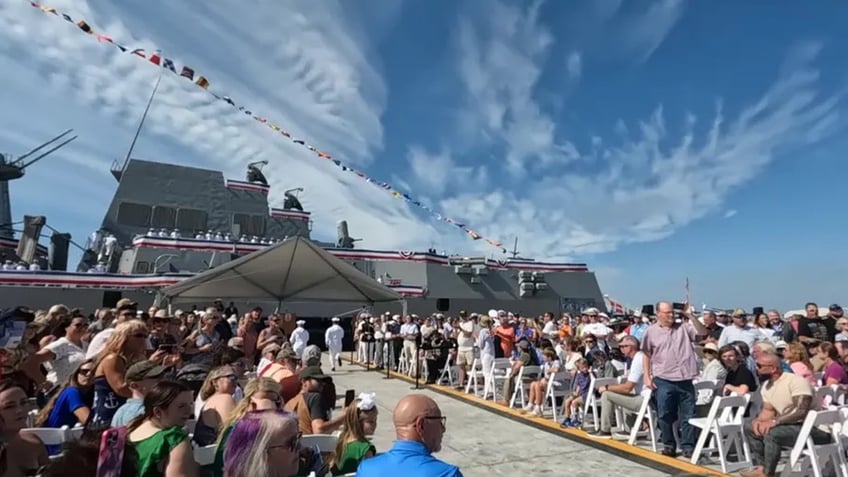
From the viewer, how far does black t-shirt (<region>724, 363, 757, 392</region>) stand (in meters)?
5.42

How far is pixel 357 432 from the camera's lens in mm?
2965

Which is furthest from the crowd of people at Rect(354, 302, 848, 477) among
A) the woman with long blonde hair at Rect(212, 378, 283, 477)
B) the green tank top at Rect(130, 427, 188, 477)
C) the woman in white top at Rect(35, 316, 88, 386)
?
the woman in white top at Rect(35, 316, 88, 386)

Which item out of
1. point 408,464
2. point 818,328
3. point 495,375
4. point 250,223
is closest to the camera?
point 408,464

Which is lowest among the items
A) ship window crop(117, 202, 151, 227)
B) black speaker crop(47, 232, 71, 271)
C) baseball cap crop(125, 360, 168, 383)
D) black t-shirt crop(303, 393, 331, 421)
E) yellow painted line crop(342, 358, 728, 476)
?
yellow painted line crop(342, 358, 728, 476)

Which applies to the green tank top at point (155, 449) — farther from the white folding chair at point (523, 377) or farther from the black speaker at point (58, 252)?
the black speaker at point (58, 252)

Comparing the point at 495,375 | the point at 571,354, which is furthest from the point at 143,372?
the point at 495,375

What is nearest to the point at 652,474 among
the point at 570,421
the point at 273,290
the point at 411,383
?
the point at 570,421

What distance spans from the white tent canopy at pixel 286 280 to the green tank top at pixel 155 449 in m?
8.21

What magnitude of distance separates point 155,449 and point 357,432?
3.80 ft

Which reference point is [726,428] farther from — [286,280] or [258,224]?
[258,224]

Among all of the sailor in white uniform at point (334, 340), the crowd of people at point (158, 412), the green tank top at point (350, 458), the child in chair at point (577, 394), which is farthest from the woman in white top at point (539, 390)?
the sailor in white uniform at point (334, 340)

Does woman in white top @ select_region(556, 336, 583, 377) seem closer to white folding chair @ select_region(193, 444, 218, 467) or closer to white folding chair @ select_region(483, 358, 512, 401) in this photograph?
white folding chair @ select_region(483, 358, 512, 401)

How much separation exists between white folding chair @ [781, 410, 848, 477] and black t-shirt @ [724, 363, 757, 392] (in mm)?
1035

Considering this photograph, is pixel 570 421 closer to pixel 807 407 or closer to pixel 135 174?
pixel 807 407
